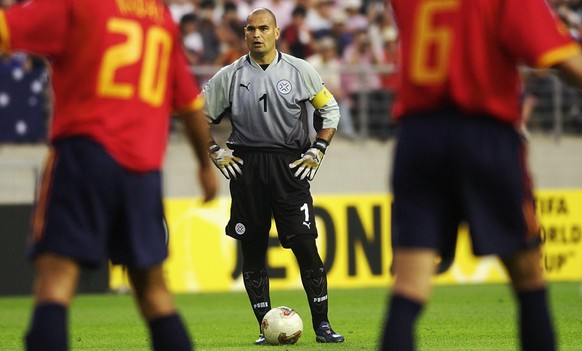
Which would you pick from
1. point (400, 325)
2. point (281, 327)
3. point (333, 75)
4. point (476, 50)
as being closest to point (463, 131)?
point (476, 50)

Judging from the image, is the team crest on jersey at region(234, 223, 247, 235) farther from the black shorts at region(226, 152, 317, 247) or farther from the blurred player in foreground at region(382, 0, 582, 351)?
the blurred player in foreground at region(382, 0, 582, 351)

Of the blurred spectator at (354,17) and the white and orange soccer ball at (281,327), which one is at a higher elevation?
the blurred spectator at (354,17)

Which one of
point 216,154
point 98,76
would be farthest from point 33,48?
point 216,154

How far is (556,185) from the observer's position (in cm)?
1986

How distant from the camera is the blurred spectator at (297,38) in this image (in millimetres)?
19344

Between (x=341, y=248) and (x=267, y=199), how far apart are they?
7383 millimetres

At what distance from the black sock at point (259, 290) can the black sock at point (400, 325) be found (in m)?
4.85

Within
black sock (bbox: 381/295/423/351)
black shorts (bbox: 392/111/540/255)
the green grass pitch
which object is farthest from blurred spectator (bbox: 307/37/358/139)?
black sock (bbox: 381/295/423/351)

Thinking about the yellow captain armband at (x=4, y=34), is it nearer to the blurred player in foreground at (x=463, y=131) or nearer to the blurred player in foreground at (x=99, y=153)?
the blurred player in foreground at (x=99, y=153)

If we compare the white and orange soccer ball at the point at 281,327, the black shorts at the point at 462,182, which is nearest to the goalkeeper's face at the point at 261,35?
the white and orange soccer ball at the point at 281,327

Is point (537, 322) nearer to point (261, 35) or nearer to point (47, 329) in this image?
point (47, 329)

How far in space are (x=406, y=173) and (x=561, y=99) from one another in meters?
15.2

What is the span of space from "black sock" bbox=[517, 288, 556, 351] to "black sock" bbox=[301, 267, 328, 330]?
441 centimetres

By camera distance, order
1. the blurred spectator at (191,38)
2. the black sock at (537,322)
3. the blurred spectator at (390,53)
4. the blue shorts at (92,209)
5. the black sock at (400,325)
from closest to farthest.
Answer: the black sock at (400,325) → the blue shorts at (92,209) → the black sock at (537,322) → the blurred spectator at (191,38) → the blurred spectator at (390,53)
